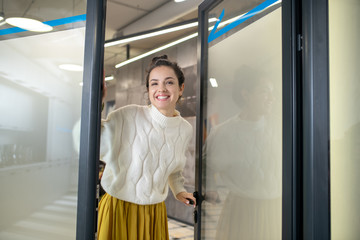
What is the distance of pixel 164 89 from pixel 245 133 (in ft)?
2.25

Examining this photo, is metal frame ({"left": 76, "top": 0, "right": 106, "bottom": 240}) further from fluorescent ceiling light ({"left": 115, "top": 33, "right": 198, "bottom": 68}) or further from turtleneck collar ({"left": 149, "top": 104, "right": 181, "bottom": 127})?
fluorescent ceiling light ({"left": 115, "top": 33, "right": 198, "bottom": 68})

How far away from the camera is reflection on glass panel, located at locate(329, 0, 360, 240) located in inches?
51.8

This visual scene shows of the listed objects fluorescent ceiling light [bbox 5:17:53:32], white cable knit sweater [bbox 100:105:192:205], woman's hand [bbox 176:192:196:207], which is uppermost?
fluorescent ceiling light [bbox 5:17:53:32]

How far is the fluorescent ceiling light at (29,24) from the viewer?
4.61 ft

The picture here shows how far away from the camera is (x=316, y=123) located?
1300 millimetres

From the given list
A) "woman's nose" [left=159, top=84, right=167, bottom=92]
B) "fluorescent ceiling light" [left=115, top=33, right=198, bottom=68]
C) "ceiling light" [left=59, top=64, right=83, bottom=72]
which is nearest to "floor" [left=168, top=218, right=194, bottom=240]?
"woman's nose" [left=159, top=84, right=167, bottom=92]

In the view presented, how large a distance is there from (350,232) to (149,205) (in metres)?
1.19

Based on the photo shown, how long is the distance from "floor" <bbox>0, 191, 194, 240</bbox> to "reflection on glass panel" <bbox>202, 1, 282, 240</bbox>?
34.3 inches

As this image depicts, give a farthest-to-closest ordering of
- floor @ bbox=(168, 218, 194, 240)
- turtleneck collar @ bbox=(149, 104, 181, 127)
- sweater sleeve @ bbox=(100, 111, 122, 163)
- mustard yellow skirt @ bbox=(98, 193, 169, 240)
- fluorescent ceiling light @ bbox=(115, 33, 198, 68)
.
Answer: fluorescent ceiling light @ bbox=(115, 33, 198, 68), floor @ bbox=(168, 218, 194, 240), turtleneck collar @ bbox=(149, 104, 181, 127), mustard yellow skirt @ bbox=(98, 193, 169, 240), sweater sleeve @ bbox=(100, 111, 122, 163)

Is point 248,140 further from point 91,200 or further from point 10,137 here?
point 10,137

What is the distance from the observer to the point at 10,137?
4.68 ft

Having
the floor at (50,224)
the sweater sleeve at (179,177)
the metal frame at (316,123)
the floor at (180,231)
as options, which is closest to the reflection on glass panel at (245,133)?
the metal frame at (316,123)

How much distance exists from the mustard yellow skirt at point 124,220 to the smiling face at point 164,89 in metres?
0.65

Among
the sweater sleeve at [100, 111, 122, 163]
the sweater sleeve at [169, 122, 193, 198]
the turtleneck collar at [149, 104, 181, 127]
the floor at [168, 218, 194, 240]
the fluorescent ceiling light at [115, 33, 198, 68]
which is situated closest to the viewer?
the sweater sleeve at [100, 111, 122, 163]
